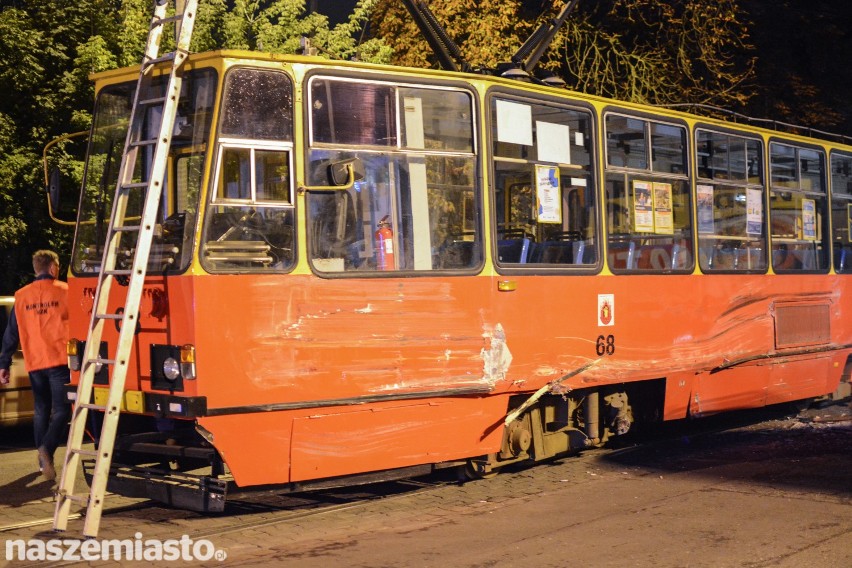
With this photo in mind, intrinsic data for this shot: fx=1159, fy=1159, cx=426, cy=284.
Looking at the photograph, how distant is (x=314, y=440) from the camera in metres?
7.67

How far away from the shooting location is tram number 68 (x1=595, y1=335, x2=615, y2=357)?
965cm

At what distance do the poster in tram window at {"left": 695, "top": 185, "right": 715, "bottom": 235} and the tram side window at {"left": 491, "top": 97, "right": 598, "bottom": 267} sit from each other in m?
1.85

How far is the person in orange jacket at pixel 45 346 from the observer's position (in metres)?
9.16

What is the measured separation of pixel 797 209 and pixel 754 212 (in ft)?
3.62

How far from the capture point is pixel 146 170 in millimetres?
8070

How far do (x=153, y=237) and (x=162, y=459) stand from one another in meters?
1.57

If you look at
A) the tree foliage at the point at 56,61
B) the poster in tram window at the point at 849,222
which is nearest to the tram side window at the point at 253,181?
the tree foliage at the point at 56,61

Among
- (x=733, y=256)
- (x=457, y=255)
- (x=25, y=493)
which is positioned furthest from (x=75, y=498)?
(x=733, y=256)

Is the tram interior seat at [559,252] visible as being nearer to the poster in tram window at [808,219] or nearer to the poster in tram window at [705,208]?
the poster in tram window at [705,208]

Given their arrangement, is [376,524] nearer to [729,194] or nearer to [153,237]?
[153,237]

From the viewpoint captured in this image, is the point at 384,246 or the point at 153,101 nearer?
the point at 153,101

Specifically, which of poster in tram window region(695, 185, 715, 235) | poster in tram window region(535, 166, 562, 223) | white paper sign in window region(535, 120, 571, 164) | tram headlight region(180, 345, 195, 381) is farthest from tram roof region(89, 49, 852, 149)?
tram headlight region(180, 345, 195, 381)

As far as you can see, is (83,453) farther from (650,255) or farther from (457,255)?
(650,255)

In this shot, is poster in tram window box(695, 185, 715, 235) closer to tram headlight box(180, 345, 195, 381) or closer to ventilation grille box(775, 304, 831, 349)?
ventilation grille box(775, 304, 831, 349)
